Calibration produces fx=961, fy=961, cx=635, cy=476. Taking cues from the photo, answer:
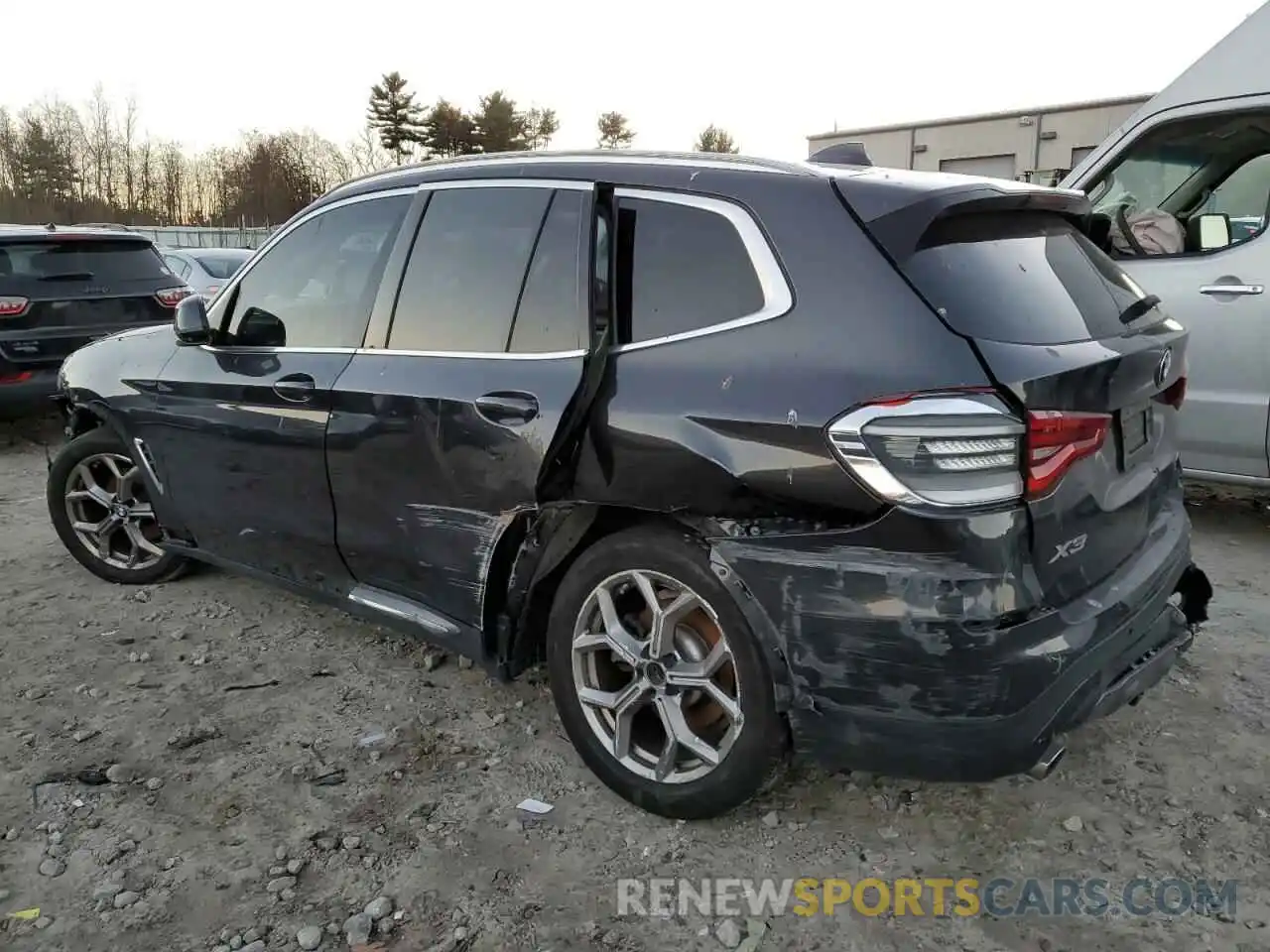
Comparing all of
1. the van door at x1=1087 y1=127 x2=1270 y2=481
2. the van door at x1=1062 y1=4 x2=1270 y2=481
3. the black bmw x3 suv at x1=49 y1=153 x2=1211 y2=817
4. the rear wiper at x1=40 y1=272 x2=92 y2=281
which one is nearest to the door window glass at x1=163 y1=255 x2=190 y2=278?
the rear wiper at x1=40 y1=272 x2=92 y2=281

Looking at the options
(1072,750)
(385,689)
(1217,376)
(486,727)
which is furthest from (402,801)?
(1217,376)

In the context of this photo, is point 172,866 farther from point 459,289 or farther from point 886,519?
point 886,519

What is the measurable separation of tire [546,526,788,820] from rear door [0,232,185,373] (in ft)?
21.0

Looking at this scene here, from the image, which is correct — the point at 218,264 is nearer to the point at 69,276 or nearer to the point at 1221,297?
the point at 69,276

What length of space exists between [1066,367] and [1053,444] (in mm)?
196

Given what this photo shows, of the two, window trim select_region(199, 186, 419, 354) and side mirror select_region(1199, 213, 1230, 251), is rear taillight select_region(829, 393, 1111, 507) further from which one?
side mirror select_region(1199, 213, 1230, 251)

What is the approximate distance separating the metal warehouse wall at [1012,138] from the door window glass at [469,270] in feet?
65.0

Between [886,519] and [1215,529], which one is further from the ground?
[886,519]

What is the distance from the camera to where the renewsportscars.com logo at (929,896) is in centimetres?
235

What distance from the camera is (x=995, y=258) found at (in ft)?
7.94

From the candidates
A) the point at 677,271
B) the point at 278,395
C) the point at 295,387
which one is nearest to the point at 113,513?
the point at 278,395

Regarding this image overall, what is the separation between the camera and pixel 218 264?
12430mm

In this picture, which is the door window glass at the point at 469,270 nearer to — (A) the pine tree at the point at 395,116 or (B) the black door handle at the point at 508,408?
(B) the black door handle at the point at 508,408

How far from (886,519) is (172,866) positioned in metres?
2.06
